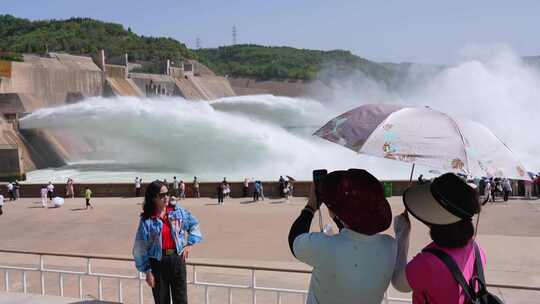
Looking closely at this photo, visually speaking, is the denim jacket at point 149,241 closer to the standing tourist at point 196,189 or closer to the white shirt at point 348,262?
the white shirt at point 348,262

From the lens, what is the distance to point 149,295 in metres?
7.32

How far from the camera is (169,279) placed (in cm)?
420

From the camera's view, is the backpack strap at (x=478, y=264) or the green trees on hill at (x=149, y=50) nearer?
the backpack strap at (x=478, y=264)

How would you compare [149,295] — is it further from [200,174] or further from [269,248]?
[200,174]

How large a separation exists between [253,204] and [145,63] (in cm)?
9310

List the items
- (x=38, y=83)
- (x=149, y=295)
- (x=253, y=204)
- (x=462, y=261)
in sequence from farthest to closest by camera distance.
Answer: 1. (x=38, y=83)
2. (x=253, y=204)
3. (x=149, y=295)
4. (x=462, y=261)

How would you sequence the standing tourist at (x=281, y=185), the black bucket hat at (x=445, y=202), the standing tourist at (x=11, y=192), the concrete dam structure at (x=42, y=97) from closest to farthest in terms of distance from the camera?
the black bucket hat at (x=445, y=202)
the standing tourist at (x=281, y=185)
the standing tourist at (x=11, y=192)
the concrete dam structure at (x=42, y=97)

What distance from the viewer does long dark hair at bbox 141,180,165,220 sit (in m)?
4.04

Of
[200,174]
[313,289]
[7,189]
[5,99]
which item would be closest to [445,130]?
[313,289]

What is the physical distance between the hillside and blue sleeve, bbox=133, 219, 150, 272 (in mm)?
115161

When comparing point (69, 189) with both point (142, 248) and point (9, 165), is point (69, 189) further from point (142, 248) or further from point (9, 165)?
point (142, 248)

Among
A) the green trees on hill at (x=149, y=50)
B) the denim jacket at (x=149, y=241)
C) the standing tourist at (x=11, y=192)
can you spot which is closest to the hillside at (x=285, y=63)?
the green trees on hill at (x=149, y=50)

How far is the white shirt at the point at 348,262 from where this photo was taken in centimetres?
234

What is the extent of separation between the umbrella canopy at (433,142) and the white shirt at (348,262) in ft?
2.41
